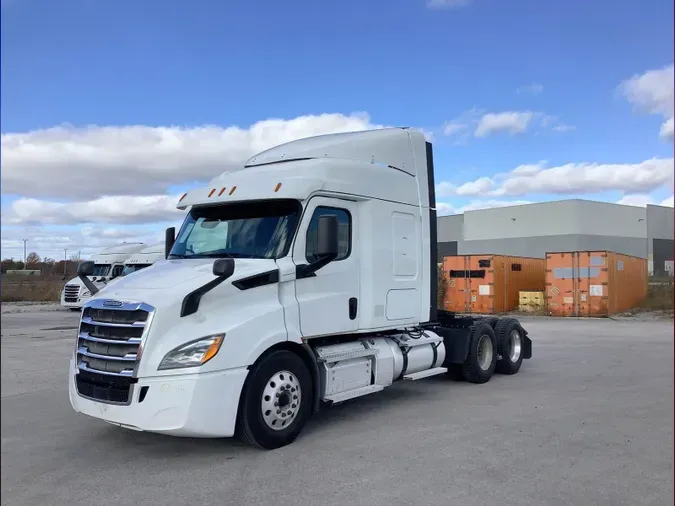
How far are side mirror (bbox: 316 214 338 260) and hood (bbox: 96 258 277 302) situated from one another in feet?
1.72

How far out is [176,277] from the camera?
5.87 metres

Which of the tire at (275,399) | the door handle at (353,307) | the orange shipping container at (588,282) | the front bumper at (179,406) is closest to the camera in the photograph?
the front bumper at (179,406)

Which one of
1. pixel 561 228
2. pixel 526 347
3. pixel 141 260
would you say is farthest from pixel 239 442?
pixel 561 228

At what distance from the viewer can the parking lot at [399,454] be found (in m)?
4.74

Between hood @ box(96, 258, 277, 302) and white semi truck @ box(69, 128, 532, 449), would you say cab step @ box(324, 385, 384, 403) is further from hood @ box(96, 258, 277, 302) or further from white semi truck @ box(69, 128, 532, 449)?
hood @ box(96, 258, 277, 302)

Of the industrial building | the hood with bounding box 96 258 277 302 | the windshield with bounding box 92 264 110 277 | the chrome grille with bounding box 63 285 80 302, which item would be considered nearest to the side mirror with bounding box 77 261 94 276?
the hood with bounding box 96 258 277 302

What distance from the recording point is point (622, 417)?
23.6ft

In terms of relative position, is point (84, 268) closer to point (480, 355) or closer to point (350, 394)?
point (350, 394)

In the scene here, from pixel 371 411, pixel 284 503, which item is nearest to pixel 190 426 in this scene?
pixel 284 503

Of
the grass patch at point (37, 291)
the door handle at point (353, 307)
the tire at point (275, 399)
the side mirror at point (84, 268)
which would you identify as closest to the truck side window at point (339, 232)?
the door handle at point (353, 307)

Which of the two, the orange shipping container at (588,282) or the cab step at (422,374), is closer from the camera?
the cab step at (422,374)

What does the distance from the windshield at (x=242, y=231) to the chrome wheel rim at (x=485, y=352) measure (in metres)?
4.70

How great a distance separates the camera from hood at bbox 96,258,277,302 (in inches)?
223

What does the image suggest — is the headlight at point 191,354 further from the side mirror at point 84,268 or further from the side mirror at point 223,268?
the side mirror at point 84,268
